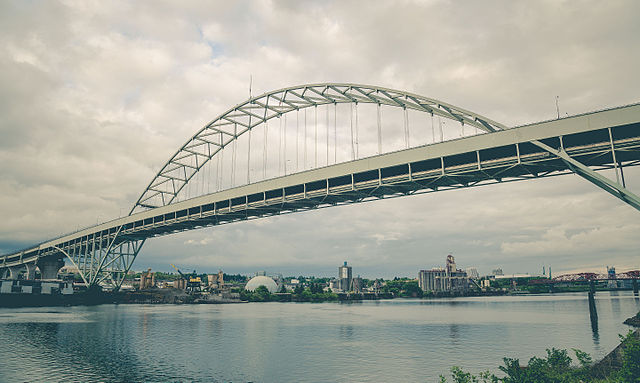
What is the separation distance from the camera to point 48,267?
97625mm

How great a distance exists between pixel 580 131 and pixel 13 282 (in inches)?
3643

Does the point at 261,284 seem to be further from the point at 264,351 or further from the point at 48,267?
the point at 264,351

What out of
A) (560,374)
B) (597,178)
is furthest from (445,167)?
(560,374)

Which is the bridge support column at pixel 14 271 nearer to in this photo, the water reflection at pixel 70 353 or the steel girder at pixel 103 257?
the steel girder at pixel 103 257

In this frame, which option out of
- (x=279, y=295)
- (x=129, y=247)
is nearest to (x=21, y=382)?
(x=129, y=247)

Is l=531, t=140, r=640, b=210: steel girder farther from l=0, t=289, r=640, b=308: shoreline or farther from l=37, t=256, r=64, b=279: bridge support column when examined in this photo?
l=37, t=256, r=64, b=279: bridge support column

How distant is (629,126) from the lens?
24.0 meters

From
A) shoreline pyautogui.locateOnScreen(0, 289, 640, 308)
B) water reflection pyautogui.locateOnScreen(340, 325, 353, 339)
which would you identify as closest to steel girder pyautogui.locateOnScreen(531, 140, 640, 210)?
water reflection pyautogui.locateOnScreen(340, 325, 353, 339)

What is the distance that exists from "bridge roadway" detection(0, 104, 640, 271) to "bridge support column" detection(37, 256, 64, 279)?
189 ft

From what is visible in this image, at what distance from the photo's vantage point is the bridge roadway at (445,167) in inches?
979

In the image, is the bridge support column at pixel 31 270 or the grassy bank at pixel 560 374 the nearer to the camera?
the grassy bank at pixel 560 374

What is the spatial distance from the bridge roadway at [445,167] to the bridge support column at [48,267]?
189ft

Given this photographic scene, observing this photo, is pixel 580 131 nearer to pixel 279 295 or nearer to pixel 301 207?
pixel 301 207

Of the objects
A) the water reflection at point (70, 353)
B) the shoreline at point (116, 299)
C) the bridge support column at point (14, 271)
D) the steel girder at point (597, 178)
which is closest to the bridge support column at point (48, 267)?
the bridge support column at point (14, 271)
